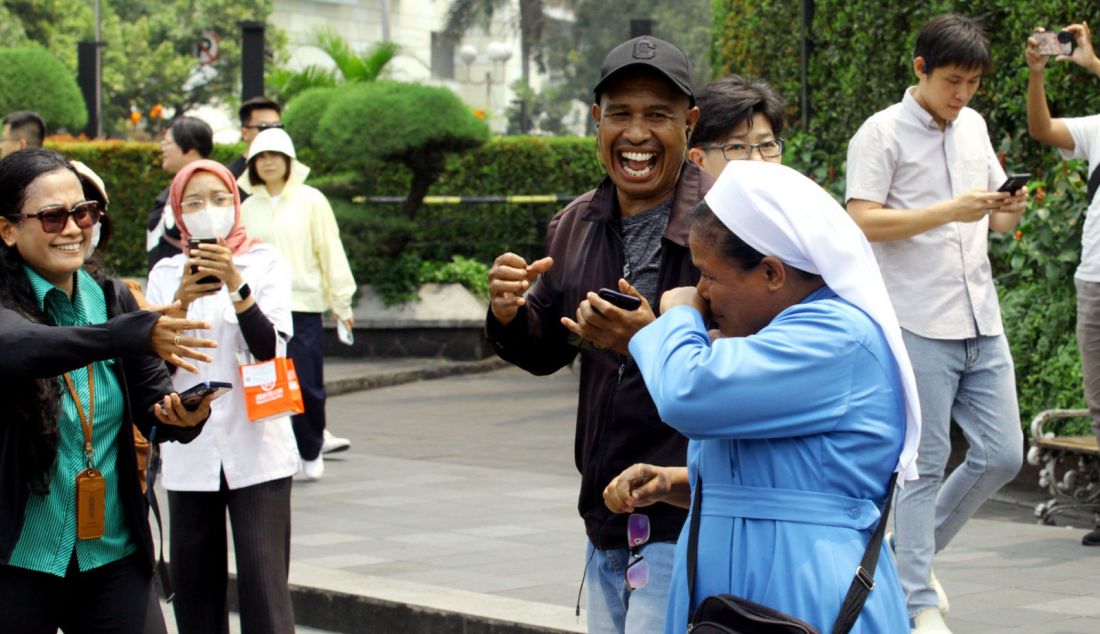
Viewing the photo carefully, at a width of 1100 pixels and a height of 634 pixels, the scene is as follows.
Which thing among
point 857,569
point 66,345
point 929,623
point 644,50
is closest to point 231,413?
point 66,345

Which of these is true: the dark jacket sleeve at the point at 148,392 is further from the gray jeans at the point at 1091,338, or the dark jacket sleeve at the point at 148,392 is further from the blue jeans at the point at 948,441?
the gray jeans at the point at 1091,338

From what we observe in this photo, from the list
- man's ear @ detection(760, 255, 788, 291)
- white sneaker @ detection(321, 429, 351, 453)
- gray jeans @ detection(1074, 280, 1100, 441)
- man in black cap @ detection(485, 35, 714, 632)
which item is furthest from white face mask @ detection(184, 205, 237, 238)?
white sneaker @ detection(321, 429, 351, 453)

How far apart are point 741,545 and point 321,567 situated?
15.3 feet

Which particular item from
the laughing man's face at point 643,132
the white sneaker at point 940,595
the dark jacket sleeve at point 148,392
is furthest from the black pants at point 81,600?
the white sneaker at point 940,595

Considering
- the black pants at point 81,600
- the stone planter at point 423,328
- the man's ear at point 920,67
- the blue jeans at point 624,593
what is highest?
the man's ear at point 920,67

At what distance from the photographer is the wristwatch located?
5.52 metres

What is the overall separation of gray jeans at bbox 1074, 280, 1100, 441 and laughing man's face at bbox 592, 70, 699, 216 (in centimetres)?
330

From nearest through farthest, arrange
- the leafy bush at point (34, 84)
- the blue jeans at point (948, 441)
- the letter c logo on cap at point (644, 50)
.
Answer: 1. the letter c logo on cap at point (644, 50)
2. the blue jeans at point (948, 441)
3. the leafy bush at point (34, 84)

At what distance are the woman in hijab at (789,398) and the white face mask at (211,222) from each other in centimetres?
259

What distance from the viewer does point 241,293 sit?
5.55 m

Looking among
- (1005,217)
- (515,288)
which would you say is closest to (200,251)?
(515,288)

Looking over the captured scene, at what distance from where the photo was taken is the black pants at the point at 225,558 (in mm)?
5426

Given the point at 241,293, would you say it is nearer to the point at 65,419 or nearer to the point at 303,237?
the point at 65,419

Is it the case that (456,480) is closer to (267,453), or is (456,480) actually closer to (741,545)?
(267,453)
